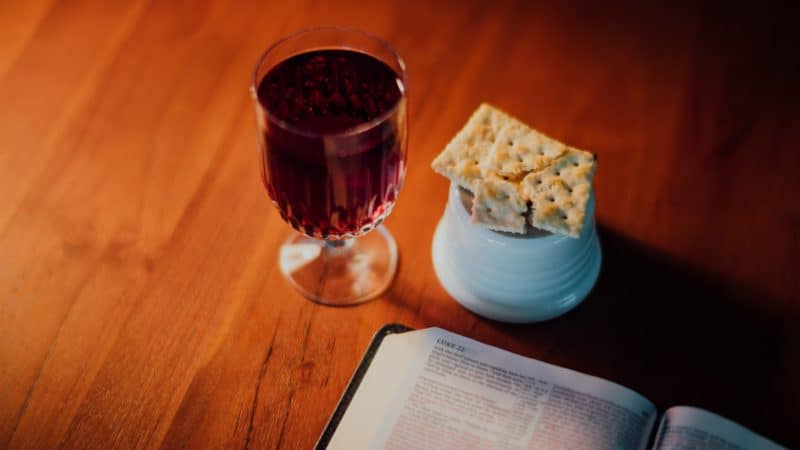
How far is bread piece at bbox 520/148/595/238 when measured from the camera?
719 mm

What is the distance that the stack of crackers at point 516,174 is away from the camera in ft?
2.38

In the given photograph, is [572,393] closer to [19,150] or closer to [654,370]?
[654,370]

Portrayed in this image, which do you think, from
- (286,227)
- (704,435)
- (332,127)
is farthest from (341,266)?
(704,435)

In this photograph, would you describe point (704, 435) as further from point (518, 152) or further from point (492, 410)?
point (518, 152)

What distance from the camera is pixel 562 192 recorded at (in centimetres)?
74

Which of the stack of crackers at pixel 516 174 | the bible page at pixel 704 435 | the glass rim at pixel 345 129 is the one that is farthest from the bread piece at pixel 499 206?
the bible page at pixel 704 435

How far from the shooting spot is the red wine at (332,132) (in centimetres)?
68

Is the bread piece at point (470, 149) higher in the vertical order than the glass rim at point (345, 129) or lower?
lower

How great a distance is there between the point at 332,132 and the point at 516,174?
0.60 ft

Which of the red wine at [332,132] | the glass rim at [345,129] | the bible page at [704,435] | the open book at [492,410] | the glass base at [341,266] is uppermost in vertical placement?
the glass rim at [345,129]

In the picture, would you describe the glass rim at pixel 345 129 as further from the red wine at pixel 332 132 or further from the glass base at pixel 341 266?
the glass base at pixel 341 266

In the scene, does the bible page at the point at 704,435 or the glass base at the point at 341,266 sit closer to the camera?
the bible page at the point at 704,435

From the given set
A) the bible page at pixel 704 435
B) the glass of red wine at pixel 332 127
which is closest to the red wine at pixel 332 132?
the glass of red wine at pixel 332 127

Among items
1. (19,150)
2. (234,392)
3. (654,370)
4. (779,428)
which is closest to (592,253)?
(654,370)
